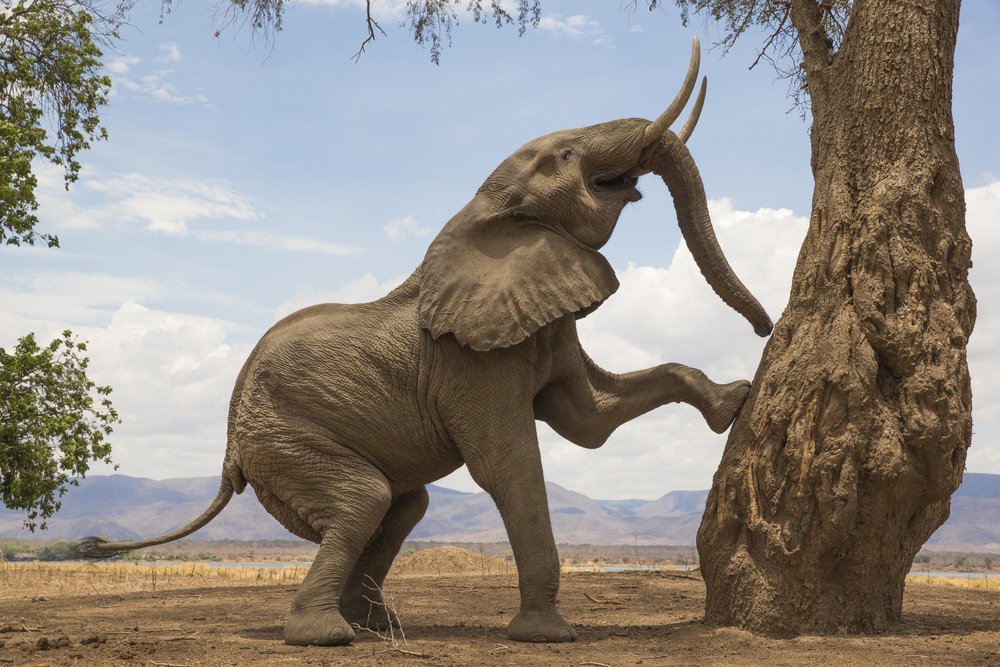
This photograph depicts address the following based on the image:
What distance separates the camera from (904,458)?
5.11m

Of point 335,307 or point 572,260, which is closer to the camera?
point 572,260

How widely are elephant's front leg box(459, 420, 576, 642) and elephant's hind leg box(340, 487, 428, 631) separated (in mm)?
1120

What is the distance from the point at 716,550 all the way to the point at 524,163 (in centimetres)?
305

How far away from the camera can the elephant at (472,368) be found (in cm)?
563

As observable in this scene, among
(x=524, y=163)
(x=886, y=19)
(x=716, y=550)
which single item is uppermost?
(x=886, y=19)

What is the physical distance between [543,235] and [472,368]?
1082 mm

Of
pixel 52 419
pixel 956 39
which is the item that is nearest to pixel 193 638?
pixel 956 39

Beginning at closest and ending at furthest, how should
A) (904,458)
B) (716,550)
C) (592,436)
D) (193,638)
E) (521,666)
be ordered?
(521,666) → (904,458) → (716,550) → (193,638) → (592,436)

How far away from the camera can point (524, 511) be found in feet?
18.4

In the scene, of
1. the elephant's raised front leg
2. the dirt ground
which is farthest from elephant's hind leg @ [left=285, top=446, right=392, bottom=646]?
the elephant's raised front leg

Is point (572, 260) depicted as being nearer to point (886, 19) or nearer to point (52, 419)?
point (886, 19)

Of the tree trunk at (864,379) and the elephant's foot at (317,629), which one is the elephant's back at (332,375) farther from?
the tree trunk at (864,379)

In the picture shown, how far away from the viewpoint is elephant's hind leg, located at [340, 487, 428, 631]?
6.49 meters

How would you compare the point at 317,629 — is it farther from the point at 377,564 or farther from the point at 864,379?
the point at 864,379
